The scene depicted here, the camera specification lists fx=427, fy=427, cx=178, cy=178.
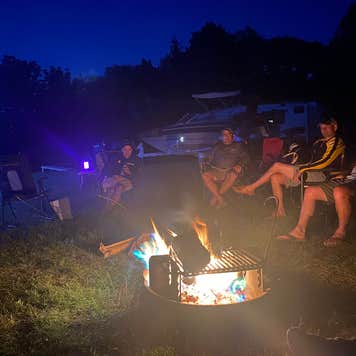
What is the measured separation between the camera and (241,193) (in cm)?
539

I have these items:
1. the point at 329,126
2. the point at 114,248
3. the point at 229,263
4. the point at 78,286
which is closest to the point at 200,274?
the point at 229,263

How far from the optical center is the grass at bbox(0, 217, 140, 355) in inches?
109

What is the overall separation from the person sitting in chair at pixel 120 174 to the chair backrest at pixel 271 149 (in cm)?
199

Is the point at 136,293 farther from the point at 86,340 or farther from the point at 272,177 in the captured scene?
the point at 272,177

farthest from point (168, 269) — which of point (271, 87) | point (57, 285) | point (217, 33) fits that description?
point (217, 33)

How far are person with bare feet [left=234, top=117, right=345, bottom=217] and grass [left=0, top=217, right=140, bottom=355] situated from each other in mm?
2091

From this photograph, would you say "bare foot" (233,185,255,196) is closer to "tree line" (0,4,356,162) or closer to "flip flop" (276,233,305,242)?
"flip flop" (276,233,305,242)

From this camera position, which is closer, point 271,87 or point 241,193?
point 241,193

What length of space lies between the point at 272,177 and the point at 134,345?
3.10m

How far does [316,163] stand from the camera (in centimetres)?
457

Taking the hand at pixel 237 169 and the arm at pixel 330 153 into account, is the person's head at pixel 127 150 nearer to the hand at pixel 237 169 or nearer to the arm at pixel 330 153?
the hand at pixel 237 169

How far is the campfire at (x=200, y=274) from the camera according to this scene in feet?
9.27

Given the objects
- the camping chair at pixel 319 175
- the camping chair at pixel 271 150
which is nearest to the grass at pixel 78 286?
the camping chair at pixel 319 175


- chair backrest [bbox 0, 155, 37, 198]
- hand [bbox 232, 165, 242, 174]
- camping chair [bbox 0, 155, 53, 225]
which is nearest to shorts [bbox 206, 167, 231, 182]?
hand [bbox 232, 165, 242, 174]
